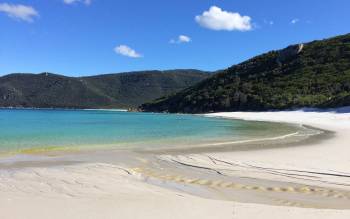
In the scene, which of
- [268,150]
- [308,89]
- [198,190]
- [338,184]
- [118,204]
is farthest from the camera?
[308,89]

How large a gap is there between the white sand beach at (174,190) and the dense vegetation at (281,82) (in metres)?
47.1

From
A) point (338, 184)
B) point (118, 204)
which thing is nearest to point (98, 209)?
point (118, 204)

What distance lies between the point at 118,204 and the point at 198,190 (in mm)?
2530

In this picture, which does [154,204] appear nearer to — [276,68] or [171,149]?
[171,149]

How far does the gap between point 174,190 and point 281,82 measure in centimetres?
9148

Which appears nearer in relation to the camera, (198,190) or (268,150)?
(198,190)

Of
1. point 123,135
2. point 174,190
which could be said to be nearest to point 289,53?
point 123,135

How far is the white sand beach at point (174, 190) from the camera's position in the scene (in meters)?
7.92

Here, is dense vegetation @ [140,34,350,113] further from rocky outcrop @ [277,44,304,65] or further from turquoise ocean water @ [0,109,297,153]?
turquoise ocean water @ [0,109,297,153]

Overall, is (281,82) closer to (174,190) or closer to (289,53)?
(289,53)

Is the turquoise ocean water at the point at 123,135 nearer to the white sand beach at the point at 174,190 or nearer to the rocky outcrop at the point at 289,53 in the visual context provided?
the white sand beach at the point at 174,190

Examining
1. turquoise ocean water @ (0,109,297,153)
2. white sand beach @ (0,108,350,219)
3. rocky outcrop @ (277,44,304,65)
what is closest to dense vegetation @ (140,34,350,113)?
rocky outcrop @ (277,44,304,65)

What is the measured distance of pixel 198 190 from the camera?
10.5 m

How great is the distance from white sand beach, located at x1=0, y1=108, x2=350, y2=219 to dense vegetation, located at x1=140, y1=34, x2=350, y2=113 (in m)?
47.1
